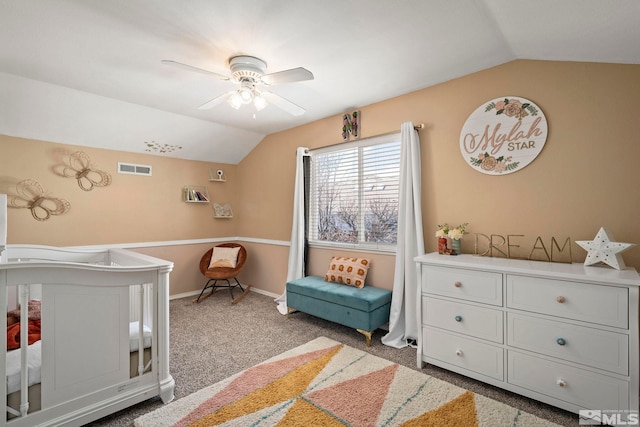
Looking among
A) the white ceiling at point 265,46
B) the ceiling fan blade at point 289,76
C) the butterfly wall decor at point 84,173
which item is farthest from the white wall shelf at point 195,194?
the ceiling fan blade at point 289,76

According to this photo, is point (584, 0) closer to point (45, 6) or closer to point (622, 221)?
point (622, 221)

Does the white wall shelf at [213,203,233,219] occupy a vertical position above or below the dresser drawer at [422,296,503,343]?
above

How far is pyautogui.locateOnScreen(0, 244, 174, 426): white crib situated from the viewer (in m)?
1.57

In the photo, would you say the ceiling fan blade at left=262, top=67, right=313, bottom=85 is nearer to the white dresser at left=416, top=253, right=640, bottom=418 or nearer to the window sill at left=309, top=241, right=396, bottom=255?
the white dresser at left=416, top=253, right=640, bottom=418

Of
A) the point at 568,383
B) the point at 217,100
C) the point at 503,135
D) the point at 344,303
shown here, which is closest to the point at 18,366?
the point at 217,100

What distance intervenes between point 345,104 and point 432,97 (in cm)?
94

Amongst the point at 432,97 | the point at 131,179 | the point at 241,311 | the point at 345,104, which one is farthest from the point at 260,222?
the point at 432,97

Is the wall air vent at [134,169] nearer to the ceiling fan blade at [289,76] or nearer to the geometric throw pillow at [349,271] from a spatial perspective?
the ceiling fan blade at [289,76]

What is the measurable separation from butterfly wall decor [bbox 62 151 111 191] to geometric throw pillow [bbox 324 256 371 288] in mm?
3134

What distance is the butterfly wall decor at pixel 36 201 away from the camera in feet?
10.5

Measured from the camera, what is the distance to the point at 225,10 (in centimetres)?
178

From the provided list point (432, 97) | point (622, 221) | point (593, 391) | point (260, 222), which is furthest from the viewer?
point (260, 222)

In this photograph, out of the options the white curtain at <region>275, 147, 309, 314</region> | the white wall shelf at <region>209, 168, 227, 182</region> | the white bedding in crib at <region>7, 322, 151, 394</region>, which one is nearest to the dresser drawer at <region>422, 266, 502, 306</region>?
the white curtain at <region>275, 147, 309, 314</region>

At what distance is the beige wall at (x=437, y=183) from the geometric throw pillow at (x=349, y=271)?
6.6 inches
